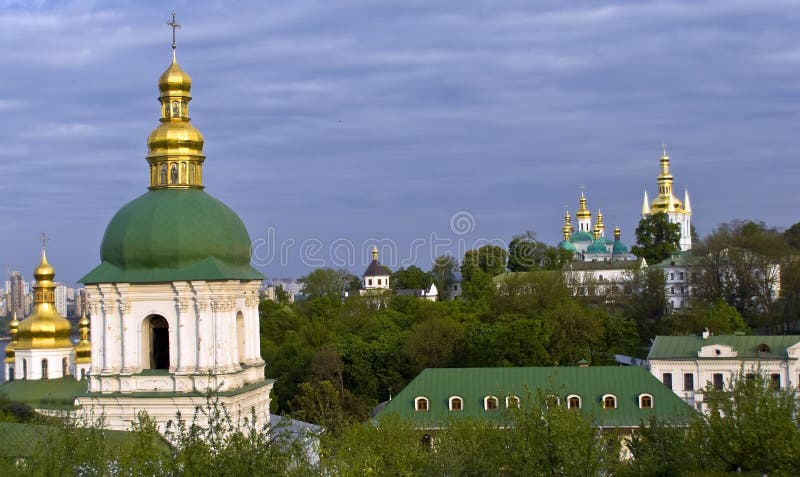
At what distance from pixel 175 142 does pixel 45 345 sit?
723 inches

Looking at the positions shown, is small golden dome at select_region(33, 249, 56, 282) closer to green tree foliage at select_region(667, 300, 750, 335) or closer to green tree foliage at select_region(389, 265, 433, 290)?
green tree foliage at select_region(667, 300, 750, 335)

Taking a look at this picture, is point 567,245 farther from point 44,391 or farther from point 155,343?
point 155,343

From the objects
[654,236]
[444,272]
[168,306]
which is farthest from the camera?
[444,272]

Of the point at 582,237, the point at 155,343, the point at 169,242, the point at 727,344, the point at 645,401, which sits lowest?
the point at 645,401

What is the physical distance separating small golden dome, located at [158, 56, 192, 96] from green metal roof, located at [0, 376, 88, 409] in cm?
1047

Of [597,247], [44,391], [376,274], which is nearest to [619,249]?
[597,247]

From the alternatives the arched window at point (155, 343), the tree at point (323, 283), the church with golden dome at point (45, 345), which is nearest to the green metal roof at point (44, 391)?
the church with golden dome at point (45, 345)

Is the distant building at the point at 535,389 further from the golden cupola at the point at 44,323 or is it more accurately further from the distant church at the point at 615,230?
the distant church at the point at 615,230

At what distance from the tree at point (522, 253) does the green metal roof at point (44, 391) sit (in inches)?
1934

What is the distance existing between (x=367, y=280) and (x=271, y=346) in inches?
2512

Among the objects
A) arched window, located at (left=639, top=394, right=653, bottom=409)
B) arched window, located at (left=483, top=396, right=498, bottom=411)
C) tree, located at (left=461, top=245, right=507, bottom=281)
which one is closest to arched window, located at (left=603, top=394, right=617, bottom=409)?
arched window, located at (left=639, top=394, right=653, bottom=409)

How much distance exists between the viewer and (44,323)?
4181 cm

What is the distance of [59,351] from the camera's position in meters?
41.4

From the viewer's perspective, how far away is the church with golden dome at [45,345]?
133ft
